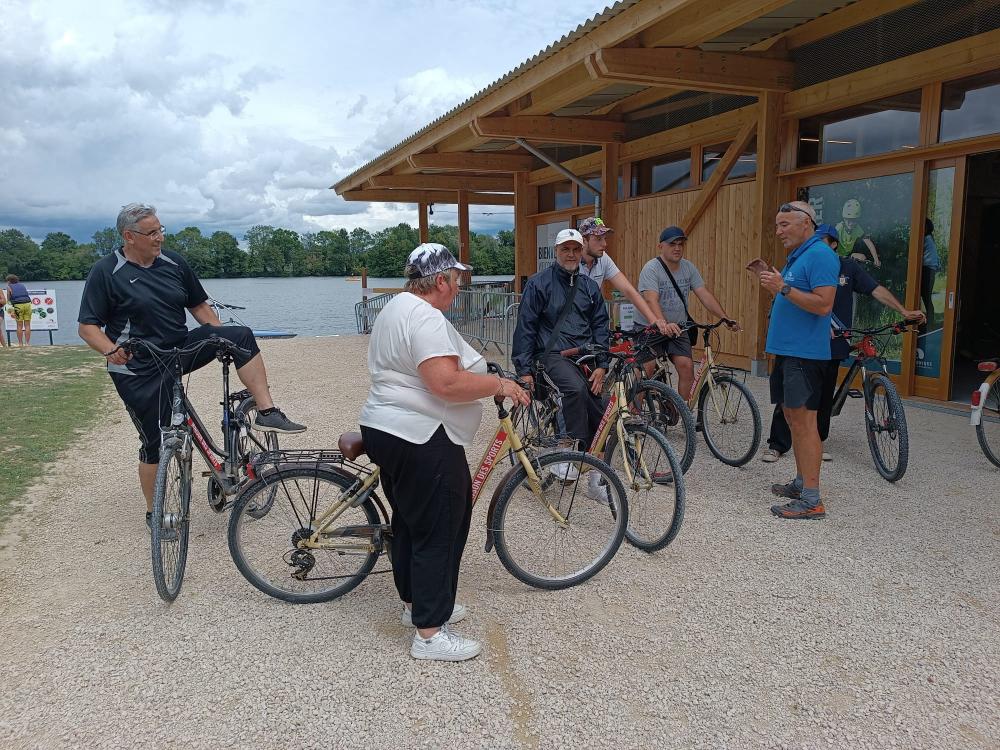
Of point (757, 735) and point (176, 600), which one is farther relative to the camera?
point (176, 600)

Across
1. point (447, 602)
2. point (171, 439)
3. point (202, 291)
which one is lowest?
point (447, 602)

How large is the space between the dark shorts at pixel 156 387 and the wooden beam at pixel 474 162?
10.9m

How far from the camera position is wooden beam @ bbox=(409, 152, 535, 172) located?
1458 cm

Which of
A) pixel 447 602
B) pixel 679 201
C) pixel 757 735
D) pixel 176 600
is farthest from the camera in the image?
pixel 679 201

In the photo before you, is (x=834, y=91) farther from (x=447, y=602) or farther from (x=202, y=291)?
(x=447, y=602)

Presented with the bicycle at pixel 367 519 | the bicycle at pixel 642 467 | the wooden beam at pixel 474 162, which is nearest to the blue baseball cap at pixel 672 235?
the bicycle at pixel 642 467

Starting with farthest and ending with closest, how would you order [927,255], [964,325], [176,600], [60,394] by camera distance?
[60,394] → [964,325] → [927,255] → [176,600]

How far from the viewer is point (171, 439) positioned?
372 centimetres

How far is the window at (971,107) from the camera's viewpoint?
684 cm

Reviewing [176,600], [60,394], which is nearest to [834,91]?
[176,600]

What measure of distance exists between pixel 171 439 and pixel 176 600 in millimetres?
779

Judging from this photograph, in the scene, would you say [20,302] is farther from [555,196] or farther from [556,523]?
[556,523]

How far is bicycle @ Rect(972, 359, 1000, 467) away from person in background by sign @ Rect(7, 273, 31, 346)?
19.3 m

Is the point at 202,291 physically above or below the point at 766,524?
above
